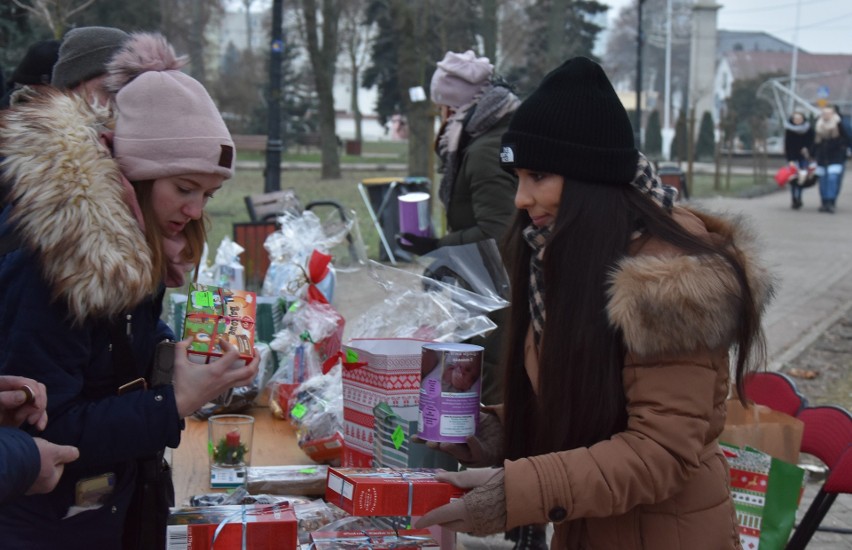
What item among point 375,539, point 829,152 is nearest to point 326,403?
point 375,539

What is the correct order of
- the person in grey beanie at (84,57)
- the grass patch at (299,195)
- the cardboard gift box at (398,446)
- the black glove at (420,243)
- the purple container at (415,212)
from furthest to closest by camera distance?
the grass patch at (299,195) < the purple container at (415,212) < the black glove at (420,243) < the person in grey beanie at (84,57) < the cardboard gift box at (398,446)

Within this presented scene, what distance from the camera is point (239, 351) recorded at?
7.32 feet

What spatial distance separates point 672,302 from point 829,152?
768 inches

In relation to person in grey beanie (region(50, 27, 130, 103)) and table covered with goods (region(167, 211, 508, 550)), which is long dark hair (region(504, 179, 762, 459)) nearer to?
table covered with goods (region(167, 211, 508, 550))

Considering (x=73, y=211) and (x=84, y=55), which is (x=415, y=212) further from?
(x=73, y=211)

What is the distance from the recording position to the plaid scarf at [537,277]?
2306 mm

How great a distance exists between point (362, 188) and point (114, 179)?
10.6 m

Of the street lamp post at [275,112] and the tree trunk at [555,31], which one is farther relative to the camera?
the tree trunk at [555,31]

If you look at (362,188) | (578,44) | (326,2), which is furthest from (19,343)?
(578,44)

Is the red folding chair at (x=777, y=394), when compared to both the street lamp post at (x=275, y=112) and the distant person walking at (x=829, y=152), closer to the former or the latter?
the street lamp post at (x=275, y=112)

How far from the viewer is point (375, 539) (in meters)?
2.36

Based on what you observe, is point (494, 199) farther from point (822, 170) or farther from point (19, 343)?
point (822, 170)

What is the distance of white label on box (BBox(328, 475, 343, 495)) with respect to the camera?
2.12 meters

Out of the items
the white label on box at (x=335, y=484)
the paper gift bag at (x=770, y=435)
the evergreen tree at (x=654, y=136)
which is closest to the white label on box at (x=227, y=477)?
the white label on box at (x=335, y=484)
